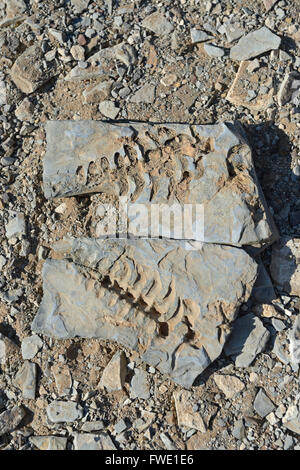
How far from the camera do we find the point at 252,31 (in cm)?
375

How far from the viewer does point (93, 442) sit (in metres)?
3.13

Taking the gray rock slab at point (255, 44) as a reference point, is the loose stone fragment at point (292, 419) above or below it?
below

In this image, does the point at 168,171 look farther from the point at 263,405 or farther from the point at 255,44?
the point at 263,405

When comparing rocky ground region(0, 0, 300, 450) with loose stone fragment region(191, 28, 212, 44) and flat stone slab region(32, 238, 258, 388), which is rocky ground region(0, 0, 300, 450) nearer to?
loose stone fragment region(191, 28, 212, 44)

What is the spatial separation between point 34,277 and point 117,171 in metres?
0.81

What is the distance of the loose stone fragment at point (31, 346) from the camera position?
132 inches

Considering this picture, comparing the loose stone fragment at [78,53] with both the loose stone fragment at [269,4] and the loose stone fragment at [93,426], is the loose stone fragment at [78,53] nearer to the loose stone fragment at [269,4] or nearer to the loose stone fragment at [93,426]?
the loose stone fragment at [269,4]

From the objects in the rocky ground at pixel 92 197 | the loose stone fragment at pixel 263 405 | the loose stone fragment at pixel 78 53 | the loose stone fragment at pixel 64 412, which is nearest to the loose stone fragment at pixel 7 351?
the rocky ground at pixel 92 197

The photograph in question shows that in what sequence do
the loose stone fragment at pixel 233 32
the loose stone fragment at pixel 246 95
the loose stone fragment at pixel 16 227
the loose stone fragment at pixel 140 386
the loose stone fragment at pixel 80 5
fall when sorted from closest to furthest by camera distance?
the loose stone fragment at pixel 140 386
the loose stone fragment at pixel 16 227
the loose stone fragment at pixel 246 95
the loose stone fragment at pixel 233 32
the loose stone fragment at pixel 80 5

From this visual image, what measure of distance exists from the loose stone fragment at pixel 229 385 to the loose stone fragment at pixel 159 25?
7.31ft

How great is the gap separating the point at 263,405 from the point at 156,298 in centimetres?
82

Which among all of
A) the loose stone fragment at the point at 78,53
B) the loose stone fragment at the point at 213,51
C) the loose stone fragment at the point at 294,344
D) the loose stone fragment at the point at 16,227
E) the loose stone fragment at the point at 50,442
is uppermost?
the loose stone fragment at the point at 213,51

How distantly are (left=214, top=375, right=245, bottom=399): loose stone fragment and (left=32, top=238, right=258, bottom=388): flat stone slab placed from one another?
0.16 meters

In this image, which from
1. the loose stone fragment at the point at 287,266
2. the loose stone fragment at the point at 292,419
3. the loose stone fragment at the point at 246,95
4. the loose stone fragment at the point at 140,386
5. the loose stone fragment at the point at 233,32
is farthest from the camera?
the loose stone fragment at the point at 233,32
